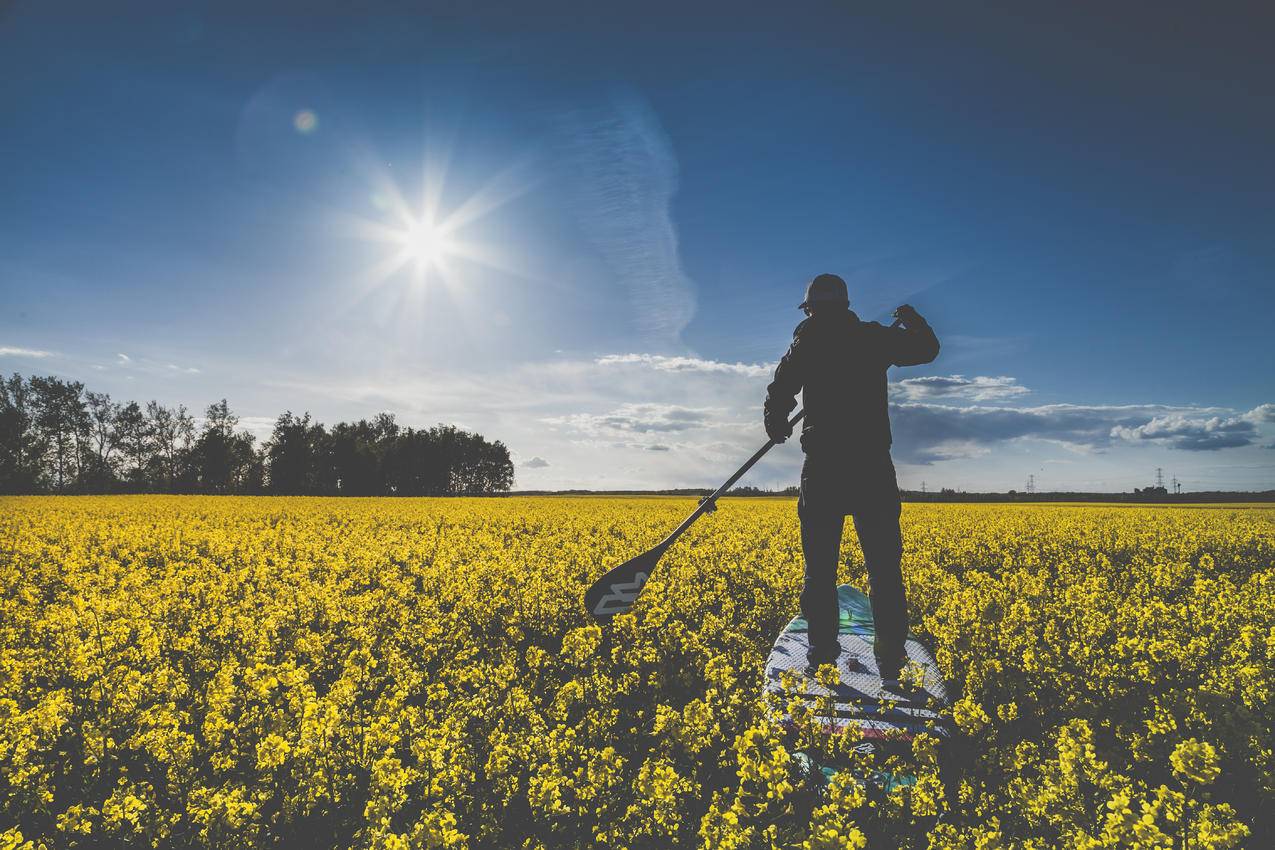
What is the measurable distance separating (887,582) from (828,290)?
229cm

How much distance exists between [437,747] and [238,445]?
105 metres

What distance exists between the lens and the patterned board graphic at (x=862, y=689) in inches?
141

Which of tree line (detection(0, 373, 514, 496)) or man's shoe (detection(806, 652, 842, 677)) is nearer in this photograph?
man's shoe (detection(806, 652, 842, 677))

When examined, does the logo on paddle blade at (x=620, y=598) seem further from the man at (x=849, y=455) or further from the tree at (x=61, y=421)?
the tree at (x=61, y=421)

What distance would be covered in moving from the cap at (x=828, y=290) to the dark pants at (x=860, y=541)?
48.7 inches

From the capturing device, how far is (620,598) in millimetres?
5418

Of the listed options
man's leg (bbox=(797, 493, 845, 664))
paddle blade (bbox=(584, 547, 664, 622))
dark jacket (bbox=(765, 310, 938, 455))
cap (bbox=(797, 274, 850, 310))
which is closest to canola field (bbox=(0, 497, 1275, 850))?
paddle blade (bbox=(584, 547, 664, 622))

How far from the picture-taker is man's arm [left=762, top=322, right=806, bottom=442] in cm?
487

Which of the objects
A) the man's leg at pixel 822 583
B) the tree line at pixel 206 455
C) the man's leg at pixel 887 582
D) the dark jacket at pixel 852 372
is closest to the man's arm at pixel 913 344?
the dark jacket at pixel 852 372

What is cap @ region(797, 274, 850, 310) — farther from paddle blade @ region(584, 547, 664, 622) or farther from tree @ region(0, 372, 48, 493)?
tree @ region(0, 372, 48, 493)

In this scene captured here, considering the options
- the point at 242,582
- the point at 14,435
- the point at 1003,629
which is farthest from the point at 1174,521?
the point at 14,435

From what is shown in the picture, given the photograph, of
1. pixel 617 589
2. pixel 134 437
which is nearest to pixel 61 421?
pixel 134 437

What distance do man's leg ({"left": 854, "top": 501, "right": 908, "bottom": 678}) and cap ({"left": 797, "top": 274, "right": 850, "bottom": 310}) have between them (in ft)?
5.37

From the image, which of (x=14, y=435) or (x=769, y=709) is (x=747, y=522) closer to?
(x=769, y=709)
